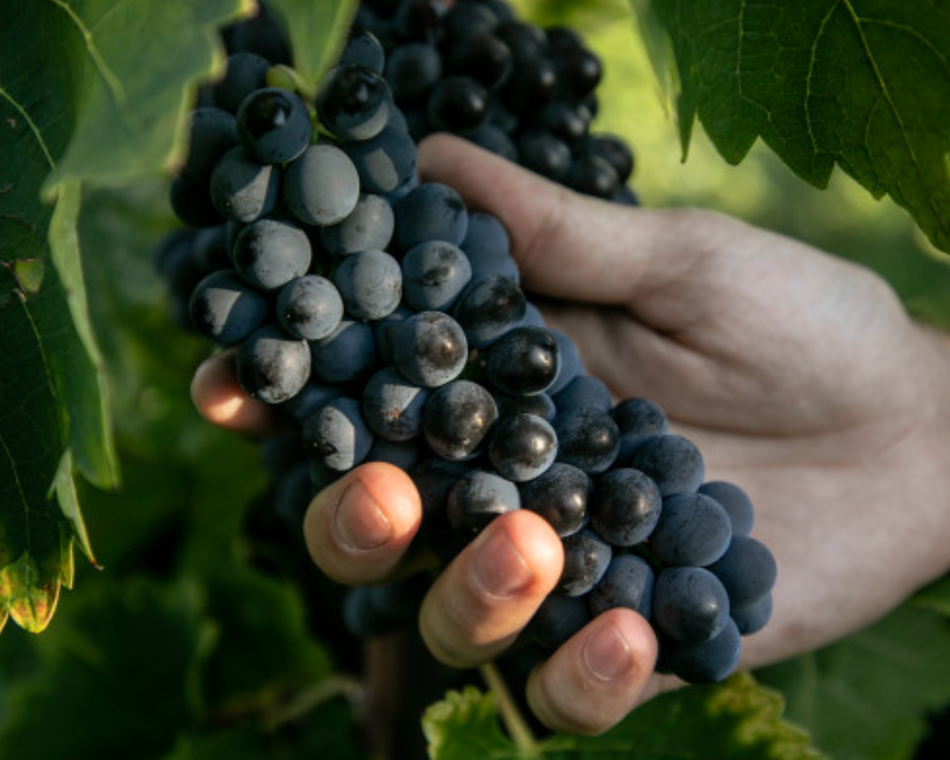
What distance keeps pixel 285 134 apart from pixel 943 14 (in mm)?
431

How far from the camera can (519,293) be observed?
28.3 inches

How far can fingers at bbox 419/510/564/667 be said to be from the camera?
65cm

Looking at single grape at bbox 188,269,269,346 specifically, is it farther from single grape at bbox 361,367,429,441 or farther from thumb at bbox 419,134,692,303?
thumb at bbox 419,134,692,303

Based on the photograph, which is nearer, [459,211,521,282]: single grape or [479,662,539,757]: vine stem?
[459,211,521,282]: single grape

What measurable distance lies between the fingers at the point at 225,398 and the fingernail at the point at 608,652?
0.33 m

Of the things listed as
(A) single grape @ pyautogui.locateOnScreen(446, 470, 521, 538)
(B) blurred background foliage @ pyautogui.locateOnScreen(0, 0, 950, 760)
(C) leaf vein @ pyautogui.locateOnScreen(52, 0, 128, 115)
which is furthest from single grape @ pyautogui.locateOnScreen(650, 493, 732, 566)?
(B) blurred background foliage @ pyautogui.locateOnScreen(0, 0, 950, 760)

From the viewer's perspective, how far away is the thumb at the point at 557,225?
846mm

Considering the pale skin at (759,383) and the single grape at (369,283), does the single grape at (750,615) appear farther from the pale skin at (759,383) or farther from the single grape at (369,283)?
the single grape at (369,283)

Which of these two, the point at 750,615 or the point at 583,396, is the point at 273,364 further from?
the point at 750,615

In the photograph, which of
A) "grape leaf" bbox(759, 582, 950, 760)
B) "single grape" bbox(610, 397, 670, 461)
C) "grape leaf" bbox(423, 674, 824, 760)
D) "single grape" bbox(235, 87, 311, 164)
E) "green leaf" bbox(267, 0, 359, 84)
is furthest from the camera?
"grape leaf" bbox(759, 582, 950, 760)

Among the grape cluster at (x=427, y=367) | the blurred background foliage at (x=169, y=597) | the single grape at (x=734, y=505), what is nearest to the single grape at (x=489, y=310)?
the grape cluster at (x=427, y=367)

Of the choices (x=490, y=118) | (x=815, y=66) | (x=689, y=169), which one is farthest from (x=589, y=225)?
(x=689, y=169)

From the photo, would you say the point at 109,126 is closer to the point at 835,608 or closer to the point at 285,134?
the point at 285,134

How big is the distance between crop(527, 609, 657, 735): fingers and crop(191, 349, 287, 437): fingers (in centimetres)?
31
